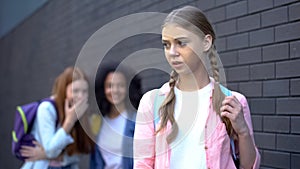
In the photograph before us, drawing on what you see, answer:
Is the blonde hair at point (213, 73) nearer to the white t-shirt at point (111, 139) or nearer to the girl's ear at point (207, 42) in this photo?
the girl's ear at point (207, 42)

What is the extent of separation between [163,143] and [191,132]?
0.45 ft

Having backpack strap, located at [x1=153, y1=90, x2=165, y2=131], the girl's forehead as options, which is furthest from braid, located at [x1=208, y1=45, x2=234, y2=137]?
backpack strap, located at [x1=153, y1=90, x2=165, y2=131]

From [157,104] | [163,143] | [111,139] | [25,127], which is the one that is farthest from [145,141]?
[25,127]

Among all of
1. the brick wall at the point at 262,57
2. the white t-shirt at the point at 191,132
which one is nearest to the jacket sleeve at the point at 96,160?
the brick wall at the point at 262,57

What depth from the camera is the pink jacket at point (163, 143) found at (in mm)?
2309

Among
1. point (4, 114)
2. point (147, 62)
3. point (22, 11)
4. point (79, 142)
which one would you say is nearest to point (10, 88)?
point (4, 114)

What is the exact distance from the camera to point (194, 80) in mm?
2428

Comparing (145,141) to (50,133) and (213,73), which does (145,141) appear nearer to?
(213,73)

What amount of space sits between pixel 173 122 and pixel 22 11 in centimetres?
1261

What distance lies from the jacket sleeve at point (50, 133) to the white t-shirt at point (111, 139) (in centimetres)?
32

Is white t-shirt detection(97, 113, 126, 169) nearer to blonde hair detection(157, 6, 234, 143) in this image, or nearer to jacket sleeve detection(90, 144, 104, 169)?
jacket sleeve detection(90, 144, 104, 169)

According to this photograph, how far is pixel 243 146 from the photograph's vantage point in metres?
2.32

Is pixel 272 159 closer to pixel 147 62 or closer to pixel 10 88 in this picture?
pixel 147 62

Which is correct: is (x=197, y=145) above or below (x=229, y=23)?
below
